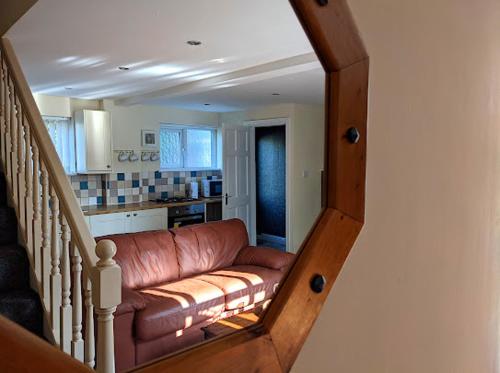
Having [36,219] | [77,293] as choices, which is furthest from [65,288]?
[36,219]

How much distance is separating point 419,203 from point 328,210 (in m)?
0.25

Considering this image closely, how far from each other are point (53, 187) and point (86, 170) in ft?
8.36

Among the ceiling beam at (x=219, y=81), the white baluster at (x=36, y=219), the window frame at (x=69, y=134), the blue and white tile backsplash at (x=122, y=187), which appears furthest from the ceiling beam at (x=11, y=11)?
the blue and white tile backsplash at (x=122, y=187)

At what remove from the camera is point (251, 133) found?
1.18 meters

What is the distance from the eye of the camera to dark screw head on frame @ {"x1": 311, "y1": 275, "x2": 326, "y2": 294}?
544 mm

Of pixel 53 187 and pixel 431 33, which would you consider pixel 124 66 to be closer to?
pixel 53 187

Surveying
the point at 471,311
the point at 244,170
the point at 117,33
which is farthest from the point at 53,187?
the point at 471,311

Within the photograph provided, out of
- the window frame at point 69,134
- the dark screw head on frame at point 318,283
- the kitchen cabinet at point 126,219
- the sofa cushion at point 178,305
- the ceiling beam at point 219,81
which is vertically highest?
the ceiling beam at point 219,81

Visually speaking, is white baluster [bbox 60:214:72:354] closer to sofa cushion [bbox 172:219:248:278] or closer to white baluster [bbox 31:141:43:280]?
white baluster [bbox 31:141:43:280]

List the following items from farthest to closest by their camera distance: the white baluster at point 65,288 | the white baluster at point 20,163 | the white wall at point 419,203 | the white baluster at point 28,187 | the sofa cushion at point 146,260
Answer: the white baluster at point 20,163, the white baluster at point 28,187, the sofa cushion at point 146,260, the white baluster at point 65,288, the white wall at point 419,203

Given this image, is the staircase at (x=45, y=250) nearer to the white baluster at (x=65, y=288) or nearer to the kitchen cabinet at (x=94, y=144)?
the white baluster at (x=65, y=288)

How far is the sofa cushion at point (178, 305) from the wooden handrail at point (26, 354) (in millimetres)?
355

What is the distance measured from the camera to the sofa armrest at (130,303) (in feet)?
2.68

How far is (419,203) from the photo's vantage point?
73 centimetres
